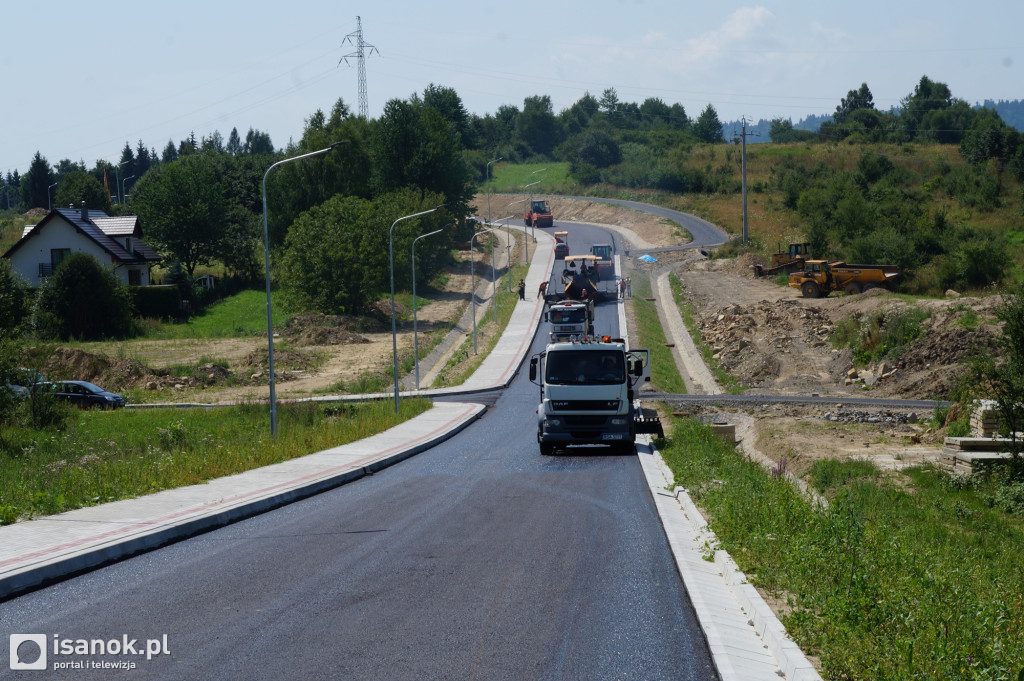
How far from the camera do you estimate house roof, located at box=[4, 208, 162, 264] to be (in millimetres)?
72625

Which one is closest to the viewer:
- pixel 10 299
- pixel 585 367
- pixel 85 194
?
pixel 585 367

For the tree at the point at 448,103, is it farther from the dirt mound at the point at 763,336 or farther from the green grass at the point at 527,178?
the dirt mound at the point at 763,336

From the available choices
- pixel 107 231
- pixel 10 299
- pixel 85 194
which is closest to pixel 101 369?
pixel 10 299

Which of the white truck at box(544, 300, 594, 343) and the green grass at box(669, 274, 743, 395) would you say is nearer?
the white truck at box(544, 300, 594, 343)

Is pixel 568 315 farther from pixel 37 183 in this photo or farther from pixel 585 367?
pixel 37 183

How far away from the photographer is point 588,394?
2409cm

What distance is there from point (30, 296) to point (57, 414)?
35185mm

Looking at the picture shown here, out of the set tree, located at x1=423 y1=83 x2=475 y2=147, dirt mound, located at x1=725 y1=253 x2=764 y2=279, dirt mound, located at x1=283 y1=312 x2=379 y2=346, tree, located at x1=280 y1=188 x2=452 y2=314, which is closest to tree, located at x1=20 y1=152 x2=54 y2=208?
tree, located at x1=423 y1=83 x2=475 y2=147

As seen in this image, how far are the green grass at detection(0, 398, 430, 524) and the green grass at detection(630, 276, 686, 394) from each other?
14610 millimetres

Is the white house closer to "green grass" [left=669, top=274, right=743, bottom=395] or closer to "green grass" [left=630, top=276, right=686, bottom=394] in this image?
"green grass" [left=630, top=276, right=686, bottom=394]

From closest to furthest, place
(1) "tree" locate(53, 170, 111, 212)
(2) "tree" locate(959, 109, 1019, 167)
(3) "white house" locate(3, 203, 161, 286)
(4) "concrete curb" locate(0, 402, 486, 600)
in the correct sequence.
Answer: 1. (4) "concrete curb" locate(0, 402, 486, 600)
2. (3) "white house" locate(3, 203, 161, 286)
3. (2) "tree" locate(959, 109, 1019, 167)
4. (1) "tree" locate(53, 170, 111, 212)

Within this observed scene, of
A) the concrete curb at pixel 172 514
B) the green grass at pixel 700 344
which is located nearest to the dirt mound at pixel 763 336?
the green grass at pixel 700 344

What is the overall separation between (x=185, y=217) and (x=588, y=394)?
225 ft

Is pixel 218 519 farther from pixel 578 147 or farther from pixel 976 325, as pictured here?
pixel 578 147
